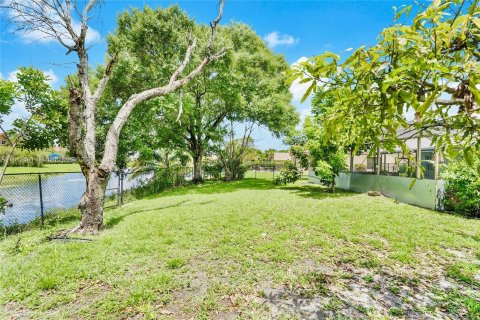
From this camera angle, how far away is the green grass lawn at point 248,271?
2629 millimetres

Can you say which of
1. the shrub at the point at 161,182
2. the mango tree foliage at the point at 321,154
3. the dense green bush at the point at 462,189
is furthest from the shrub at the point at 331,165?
the shrub at the point at 161,182

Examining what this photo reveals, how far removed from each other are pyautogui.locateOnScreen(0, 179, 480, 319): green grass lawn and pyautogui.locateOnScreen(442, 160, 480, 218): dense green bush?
1.22 metres

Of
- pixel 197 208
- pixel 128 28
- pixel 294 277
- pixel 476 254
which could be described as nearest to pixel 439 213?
pixel 476 254

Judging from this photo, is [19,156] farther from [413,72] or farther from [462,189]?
[462,189]

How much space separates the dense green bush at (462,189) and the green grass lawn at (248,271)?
1.22 meters

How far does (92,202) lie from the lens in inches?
207

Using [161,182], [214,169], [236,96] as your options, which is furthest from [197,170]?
[236,96]

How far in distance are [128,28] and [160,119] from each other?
6.04 metres

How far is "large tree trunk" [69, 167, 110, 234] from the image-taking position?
5.14 m

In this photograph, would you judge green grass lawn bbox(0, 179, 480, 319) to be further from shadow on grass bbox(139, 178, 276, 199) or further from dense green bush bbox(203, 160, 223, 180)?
dense green bush bbox(203, 160, 223, 180)

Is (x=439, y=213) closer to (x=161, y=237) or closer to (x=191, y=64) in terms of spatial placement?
(x=161, y=237)

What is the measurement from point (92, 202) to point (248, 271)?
395 cm

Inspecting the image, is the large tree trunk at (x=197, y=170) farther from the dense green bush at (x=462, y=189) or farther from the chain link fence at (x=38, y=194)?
the dense green bush at (x=462, y=189)

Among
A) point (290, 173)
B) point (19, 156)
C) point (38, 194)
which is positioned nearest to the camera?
point (38, 194)
